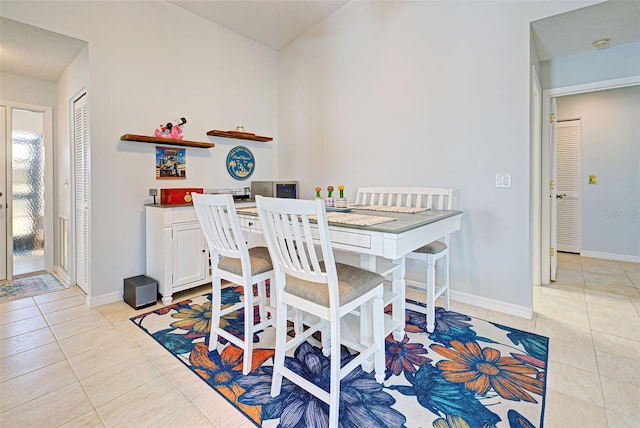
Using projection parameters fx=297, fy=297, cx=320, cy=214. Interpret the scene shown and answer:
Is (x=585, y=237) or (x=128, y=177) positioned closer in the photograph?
(x=128, y=177)

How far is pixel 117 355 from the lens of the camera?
6.12 ft

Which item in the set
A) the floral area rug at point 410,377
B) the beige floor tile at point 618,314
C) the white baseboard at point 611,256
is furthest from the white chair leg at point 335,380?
the white baseboard at point 611,256

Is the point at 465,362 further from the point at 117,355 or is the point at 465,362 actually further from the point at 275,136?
the point at 275,136

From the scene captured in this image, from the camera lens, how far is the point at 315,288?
1399 mm

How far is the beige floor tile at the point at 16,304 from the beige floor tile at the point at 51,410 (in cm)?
163

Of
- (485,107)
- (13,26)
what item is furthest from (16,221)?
(485,107)

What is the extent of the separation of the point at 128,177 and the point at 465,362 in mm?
3121

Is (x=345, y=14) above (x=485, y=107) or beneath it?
above

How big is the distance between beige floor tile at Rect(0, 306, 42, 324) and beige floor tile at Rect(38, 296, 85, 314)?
2.0 inches

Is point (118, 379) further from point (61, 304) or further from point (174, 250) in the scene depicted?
point (61, 304)

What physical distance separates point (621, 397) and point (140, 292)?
321 centimetres

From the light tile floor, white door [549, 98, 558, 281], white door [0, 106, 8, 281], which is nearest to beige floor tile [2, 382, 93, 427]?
the light tile floor

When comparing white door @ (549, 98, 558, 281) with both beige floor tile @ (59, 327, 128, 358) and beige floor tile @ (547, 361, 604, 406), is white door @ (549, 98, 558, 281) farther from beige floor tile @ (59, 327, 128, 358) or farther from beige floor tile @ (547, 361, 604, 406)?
beige floor tile @ (59, 327, 128, 358)

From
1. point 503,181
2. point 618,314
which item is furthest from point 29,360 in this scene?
point 618,314
